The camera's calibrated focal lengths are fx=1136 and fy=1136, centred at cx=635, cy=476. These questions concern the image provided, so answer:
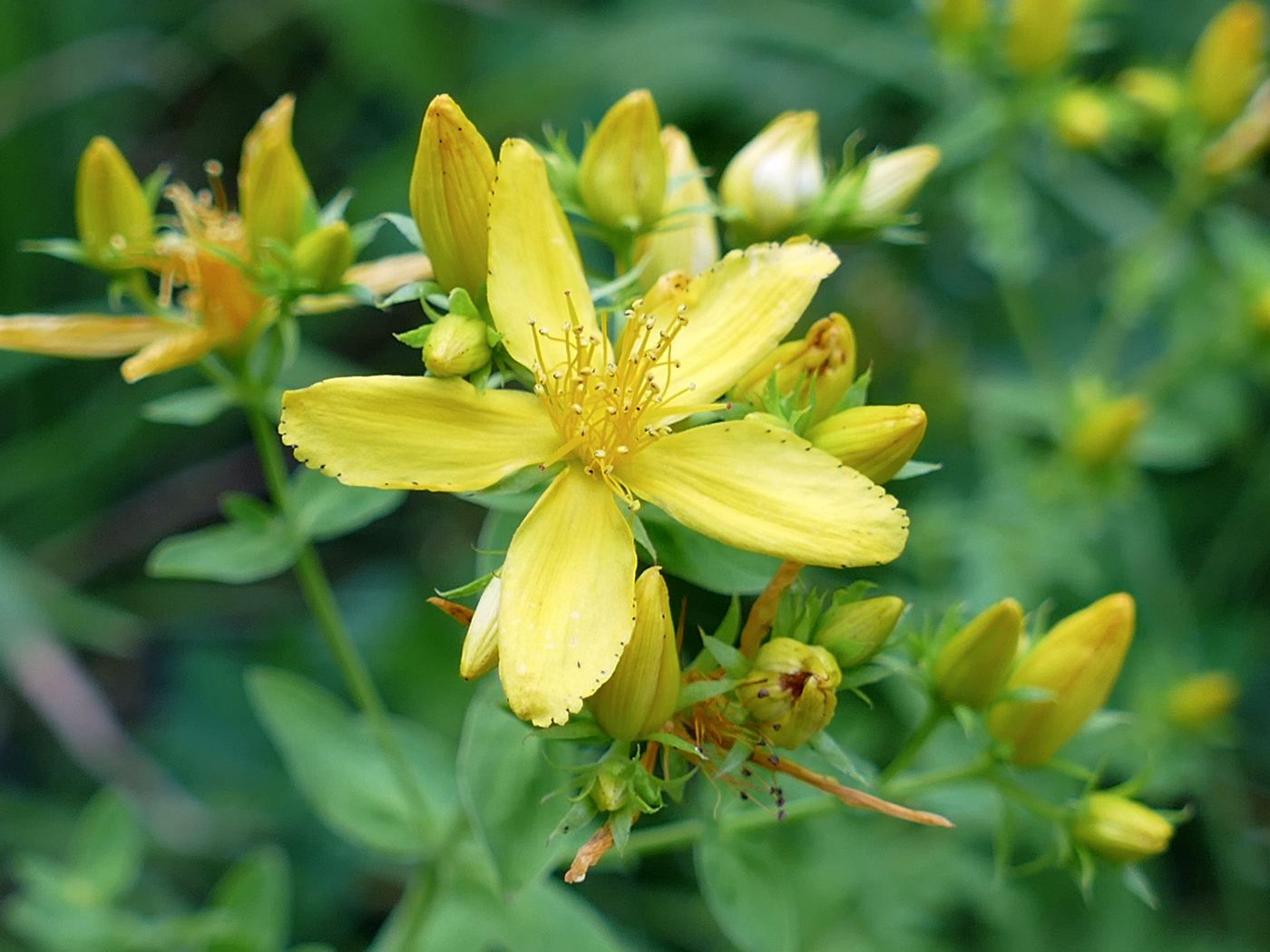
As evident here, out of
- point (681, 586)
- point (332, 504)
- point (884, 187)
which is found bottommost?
point (681, 586)

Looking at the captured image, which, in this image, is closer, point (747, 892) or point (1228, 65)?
point (747, 892)

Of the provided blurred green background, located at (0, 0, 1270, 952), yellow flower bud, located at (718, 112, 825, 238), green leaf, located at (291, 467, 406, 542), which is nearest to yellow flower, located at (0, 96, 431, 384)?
green leaf, located at (291, 467, 406, 542)

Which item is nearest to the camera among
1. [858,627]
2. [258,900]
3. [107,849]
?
[858,627]

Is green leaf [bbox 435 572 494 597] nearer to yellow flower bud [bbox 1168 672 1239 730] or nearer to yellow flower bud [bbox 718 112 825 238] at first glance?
yellow flower bud [bbox 718 112 825 238]

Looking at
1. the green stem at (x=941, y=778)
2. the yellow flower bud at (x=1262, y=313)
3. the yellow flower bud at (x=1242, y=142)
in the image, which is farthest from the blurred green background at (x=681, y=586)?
the green stem at (x=941, y=778)

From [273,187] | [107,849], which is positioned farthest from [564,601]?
[107,849]

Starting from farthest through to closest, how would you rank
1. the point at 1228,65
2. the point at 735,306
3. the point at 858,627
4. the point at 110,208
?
the point at 1228,65
the point at 110,208
the point at 735,306
the point at 858,627

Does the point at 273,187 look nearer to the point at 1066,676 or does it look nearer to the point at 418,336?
the point at 418,336

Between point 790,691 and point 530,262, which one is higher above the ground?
point 530,262
